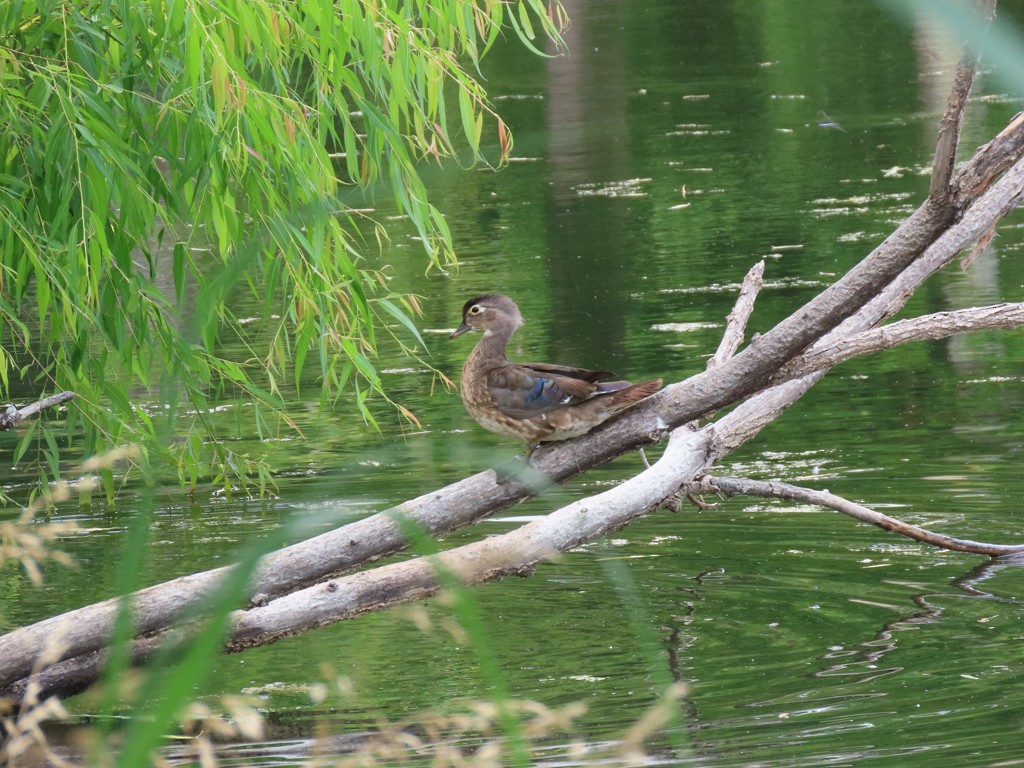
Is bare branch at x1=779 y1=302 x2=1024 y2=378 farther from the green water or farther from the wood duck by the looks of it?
the green water

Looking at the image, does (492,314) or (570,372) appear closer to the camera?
(570,372)

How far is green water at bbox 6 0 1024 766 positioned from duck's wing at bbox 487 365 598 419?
0.63 metres

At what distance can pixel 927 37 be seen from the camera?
23641 mm

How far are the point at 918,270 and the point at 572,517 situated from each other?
59.5 inches

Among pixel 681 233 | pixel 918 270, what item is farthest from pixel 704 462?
pixel 681 233

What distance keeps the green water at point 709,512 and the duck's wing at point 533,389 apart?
63 cm

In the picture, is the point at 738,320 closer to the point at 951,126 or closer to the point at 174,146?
the point at 951,126

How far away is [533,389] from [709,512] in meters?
2.28

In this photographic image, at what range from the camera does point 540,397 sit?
4328 mm

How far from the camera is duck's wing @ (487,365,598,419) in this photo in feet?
14.0

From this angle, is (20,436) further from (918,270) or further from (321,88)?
(918,270)

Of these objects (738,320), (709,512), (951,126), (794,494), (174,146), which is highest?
(174,146)

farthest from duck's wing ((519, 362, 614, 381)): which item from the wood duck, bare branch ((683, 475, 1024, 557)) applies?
bare branch ((683, 475, 1024, 557))

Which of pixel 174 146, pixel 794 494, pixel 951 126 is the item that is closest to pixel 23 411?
pixel 174 146
